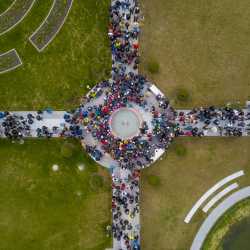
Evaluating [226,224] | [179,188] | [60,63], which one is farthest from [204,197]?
[60,63]

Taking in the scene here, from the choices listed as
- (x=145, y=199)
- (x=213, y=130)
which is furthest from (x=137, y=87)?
(x=145, y=199)

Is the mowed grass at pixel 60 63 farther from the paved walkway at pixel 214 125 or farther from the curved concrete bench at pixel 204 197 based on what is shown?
the curved concrete bench at pixel 204 197

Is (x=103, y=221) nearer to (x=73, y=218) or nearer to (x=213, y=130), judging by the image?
(x=73, y=218)

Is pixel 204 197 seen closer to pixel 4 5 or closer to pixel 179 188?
→ pixel 179 188

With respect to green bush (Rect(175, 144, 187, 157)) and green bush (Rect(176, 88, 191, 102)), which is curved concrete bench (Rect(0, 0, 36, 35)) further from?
green bush (Rect(175, 144, 187, 157))

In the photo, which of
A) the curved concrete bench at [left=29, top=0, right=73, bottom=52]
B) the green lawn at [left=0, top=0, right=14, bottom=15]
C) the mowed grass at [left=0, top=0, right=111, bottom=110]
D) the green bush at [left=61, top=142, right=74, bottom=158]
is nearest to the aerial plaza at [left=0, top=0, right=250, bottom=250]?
the curved concrete bench at [left=29, top=0, right=73, bottom=52]
